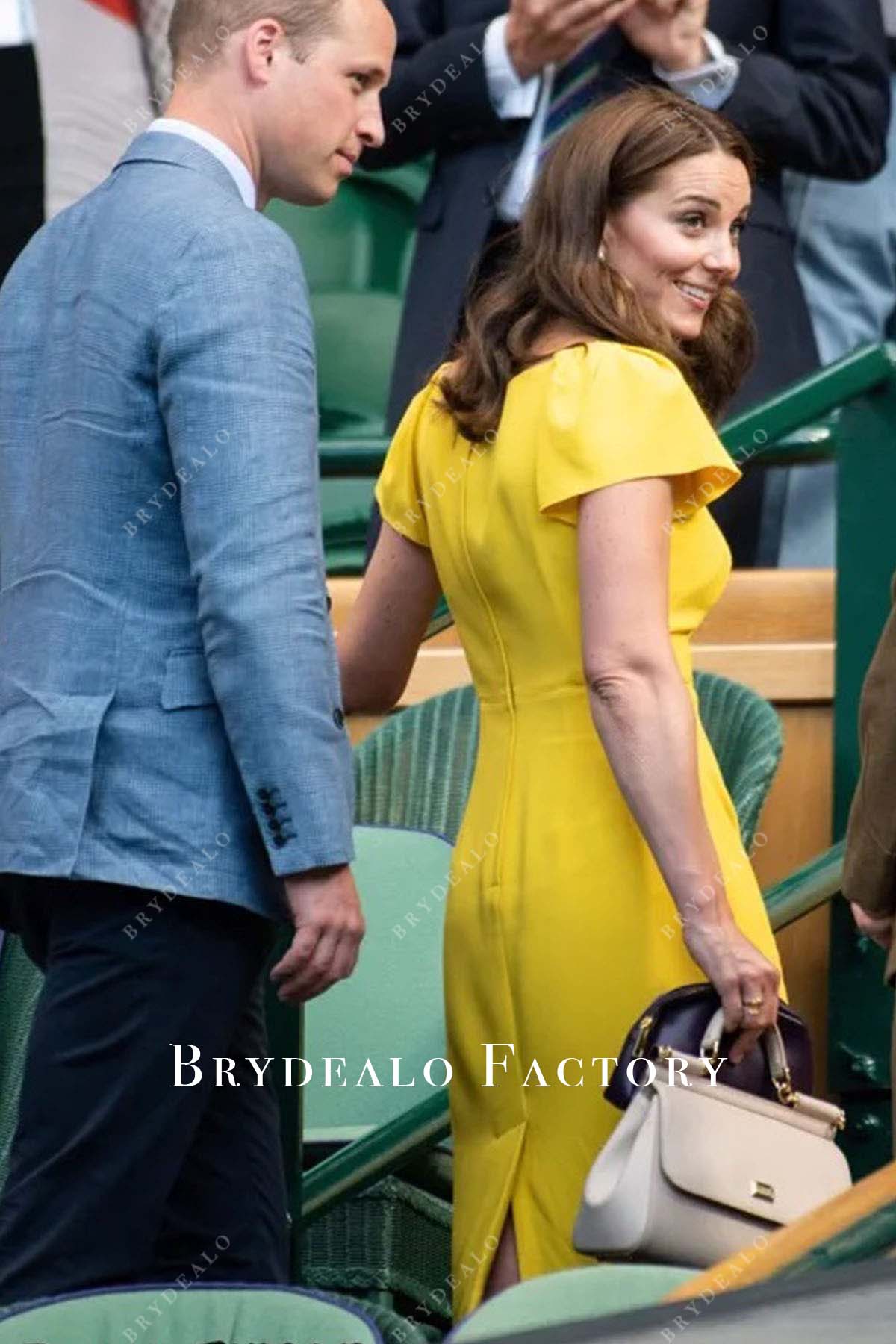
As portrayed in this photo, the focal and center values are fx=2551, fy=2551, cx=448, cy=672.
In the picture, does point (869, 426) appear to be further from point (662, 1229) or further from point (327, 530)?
point (662, 1229)

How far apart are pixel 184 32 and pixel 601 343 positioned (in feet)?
1.92

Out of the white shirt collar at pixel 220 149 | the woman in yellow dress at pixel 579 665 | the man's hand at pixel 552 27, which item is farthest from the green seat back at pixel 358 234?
the white shirt collar at pixel 220 149

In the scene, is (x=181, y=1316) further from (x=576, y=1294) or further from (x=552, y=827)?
(x=552, y=827)

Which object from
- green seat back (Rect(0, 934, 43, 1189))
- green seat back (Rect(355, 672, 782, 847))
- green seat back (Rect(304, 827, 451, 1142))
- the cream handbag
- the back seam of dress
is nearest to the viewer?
the cream handbag

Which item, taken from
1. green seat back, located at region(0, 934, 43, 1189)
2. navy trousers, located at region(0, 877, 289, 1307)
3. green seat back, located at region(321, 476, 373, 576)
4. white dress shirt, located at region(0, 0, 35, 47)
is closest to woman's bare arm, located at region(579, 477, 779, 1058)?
navy trousers, located at region(0, 877, 289, 1307)

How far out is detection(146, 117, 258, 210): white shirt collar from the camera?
2.76m

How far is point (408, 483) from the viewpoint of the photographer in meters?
2.97

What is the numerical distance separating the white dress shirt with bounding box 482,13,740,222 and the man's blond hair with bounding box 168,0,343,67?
6.06 ft

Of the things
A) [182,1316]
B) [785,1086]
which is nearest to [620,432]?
[785,1086]

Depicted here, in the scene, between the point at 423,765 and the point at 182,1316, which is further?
the point at 423,765

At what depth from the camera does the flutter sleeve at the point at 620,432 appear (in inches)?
106

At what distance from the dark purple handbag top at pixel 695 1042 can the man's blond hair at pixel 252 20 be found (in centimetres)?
110

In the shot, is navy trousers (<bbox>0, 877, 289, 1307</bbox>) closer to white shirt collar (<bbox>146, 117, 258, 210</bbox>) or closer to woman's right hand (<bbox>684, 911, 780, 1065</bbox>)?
woman's right hand (<bbox>684, 911, 780, 1065</bbox>)

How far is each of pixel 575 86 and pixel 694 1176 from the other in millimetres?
2898
